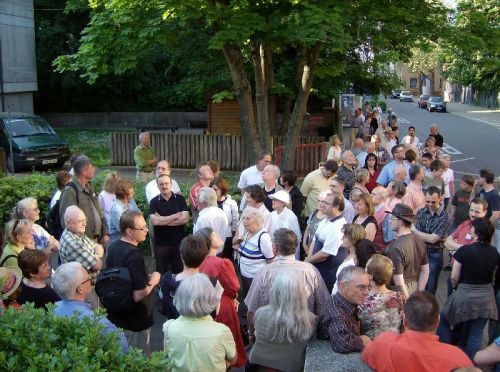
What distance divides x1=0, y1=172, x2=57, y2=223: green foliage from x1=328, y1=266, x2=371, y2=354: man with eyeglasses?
705 centimetres

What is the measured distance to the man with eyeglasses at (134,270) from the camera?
498 cm

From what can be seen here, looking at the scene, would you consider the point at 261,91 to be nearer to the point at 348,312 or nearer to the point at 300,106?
the point at 300,106

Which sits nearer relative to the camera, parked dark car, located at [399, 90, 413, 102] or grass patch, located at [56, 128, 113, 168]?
grass patch, located at [56, 128, 113, 168]

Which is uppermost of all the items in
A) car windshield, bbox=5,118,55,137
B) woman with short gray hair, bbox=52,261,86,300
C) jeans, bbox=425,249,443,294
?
car windshield, bbox=5,118,55,137

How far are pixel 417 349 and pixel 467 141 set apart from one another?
1147 inches

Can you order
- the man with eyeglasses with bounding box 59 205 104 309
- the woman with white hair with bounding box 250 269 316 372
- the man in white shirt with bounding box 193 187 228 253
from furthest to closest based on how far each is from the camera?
1. the man in white shirt with bounding box 193 187 228 253
2. the man with eyeglasses with bounding box 59 205 104 309
3. the woman with white hair with bounding box 250 269 316 372

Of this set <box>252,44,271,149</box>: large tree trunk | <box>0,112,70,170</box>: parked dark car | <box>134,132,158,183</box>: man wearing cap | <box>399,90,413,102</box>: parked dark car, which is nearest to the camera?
<box>134,132,158,183</box>: man wearing cap

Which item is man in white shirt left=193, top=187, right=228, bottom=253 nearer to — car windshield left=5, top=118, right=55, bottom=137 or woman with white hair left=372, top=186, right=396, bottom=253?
woman with white hair left=372, top=186, right=396, bottom=253

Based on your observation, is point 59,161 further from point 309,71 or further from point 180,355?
point 180,355

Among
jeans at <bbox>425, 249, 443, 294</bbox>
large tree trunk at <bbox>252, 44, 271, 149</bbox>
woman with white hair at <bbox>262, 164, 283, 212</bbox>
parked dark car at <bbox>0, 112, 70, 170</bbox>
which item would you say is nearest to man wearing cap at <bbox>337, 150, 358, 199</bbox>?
woman with white hair at <bbox>262, 164, 283, 212</bbox>

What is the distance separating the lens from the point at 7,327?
3.55 m

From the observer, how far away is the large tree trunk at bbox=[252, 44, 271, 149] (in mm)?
14562

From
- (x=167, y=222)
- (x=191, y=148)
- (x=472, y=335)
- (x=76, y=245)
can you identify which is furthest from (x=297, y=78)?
(x=472, y=335)

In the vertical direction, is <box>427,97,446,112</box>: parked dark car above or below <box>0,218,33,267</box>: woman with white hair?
above
